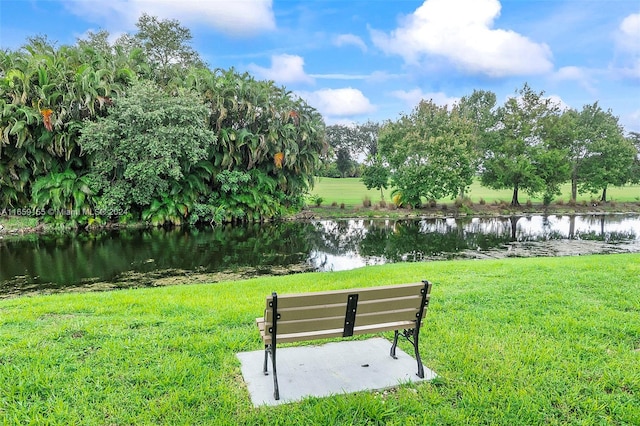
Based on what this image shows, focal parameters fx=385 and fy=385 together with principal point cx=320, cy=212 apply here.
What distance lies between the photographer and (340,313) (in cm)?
312

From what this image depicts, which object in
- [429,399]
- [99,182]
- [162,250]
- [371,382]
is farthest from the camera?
[99,182]

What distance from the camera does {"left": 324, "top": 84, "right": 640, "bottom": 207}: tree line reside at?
2580 cm

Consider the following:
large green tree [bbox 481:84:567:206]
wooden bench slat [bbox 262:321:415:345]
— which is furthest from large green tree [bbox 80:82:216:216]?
large green tree [bbox 481:84:567:206]

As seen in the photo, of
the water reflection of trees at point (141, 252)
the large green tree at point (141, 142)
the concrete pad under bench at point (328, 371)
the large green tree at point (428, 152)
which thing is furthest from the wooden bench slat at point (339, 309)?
the large green tree at point (428, 152)

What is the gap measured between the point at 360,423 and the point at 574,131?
33.7m

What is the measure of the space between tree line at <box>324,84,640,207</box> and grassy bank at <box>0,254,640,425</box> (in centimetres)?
2075

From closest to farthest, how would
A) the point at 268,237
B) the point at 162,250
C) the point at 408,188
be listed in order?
the point at 162,250
the point at 268,237
the point at 408,188

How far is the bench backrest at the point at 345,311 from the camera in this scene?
9.69 ft

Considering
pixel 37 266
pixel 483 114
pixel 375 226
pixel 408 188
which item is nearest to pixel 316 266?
pixel 37 266

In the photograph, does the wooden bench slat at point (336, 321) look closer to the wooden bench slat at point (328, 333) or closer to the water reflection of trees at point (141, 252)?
the wooden bench slat at point (328, 333)

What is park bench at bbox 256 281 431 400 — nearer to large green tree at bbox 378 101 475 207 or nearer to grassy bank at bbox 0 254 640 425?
grassy bank at bbox 0 254 640 425

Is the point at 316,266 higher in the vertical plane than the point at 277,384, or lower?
lower

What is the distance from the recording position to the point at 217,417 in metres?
2.76

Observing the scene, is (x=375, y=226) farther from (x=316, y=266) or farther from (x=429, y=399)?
(x=429, y=399)
